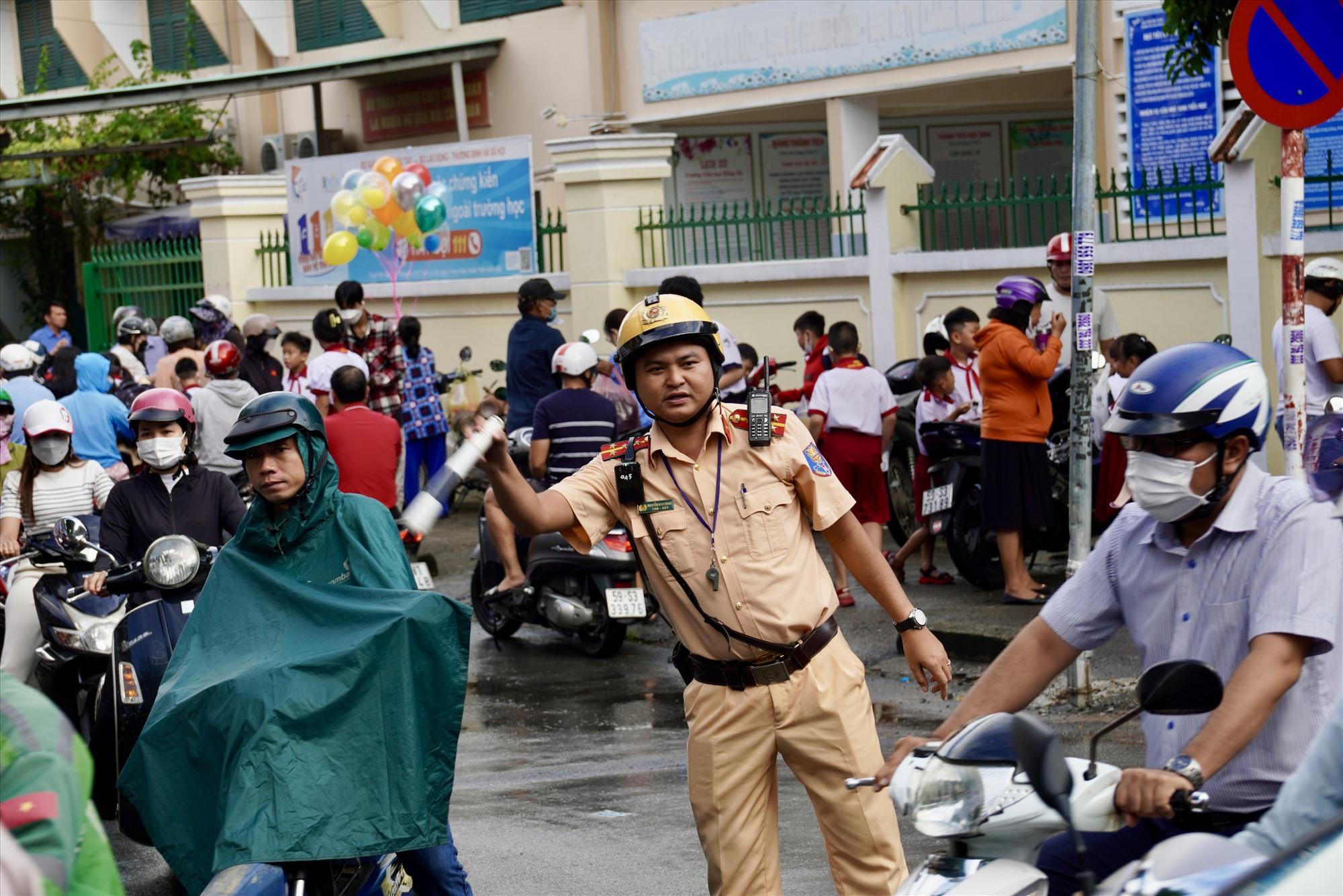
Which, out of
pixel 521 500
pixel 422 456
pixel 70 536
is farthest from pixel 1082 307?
pixel 422 456

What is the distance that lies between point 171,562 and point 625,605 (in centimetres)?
391

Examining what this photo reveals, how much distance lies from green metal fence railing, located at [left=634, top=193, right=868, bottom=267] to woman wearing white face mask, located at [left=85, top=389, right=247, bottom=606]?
8.16m

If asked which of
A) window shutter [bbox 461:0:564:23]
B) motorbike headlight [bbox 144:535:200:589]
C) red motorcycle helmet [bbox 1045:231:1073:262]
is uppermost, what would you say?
window shutter [bbox 461:0:564:23]

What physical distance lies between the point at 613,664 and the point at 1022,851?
6.73 meters

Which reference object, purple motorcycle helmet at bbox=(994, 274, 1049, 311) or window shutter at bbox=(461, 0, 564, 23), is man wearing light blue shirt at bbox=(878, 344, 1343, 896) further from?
window shutter at bbox=(461, 0, 564, 23)

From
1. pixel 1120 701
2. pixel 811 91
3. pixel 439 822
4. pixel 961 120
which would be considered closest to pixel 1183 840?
pixel 439 822

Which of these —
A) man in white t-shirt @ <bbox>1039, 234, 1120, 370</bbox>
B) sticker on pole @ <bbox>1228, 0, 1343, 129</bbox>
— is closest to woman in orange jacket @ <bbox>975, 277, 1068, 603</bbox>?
man in white t-shirt @ <bbox>1039, 234, 1120, 370</bbox>

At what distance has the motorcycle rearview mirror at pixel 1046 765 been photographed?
2857 mm

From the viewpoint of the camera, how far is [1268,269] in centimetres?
1168

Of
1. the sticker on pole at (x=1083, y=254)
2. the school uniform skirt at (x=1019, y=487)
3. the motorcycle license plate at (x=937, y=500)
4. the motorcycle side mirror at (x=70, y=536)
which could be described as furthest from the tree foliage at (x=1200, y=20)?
the motorcycle side mirror at (x=70, y=536)

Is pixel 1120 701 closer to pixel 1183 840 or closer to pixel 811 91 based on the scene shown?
pixel 1183 840

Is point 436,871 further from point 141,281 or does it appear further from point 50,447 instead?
point 141,281

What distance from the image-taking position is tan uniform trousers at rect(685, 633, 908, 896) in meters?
4.43

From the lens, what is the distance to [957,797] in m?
3.22
